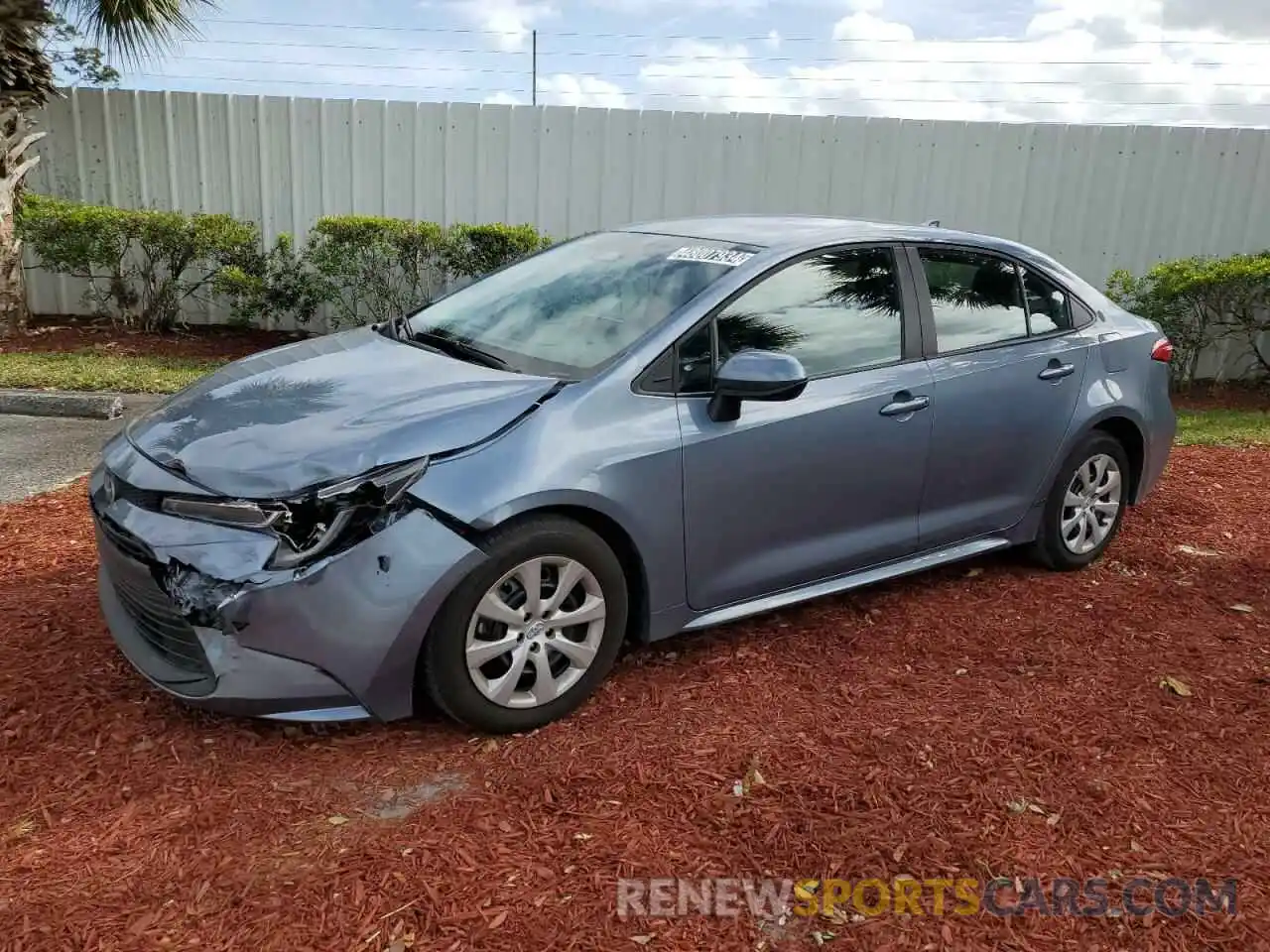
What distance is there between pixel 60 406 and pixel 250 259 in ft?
10.1

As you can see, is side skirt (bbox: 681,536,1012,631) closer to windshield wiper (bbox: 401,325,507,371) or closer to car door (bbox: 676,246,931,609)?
car door (bbox: 676,246,931,609)

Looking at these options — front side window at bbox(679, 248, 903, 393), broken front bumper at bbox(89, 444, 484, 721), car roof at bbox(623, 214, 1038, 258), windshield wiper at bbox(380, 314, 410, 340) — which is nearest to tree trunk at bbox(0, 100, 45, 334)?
windshield wiper at bbox(380, 314, 410, 340)

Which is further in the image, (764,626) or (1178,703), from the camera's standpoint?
(764,626)

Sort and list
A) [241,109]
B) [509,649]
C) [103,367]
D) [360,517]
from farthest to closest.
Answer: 1. [241,109]
2. [103,367]
3. [509,649]
4. [360,517]

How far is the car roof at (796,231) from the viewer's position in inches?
157

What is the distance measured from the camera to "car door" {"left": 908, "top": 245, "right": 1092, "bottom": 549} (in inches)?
165

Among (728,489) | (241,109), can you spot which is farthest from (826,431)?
(241,109)

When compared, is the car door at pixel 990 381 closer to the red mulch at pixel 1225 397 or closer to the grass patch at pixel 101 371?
the grass patch at pixel 101 371

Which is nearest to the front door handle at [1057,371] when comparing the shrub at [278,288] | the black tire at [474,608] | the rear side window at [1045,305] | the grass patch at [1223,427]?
the rear side window at [1045,305]

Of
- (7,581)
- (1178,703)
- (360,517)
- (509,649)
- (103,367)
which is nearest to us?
(360,517)

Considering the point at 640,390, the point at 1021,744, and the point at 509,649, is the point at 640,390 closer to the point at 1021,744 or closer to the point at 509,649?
the point at 509,649

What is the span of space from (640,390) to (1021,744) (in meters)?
1.70

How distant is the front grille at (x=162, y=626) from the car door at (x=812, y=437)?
1.59 metres

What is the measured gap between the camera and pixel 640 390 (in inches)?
135
